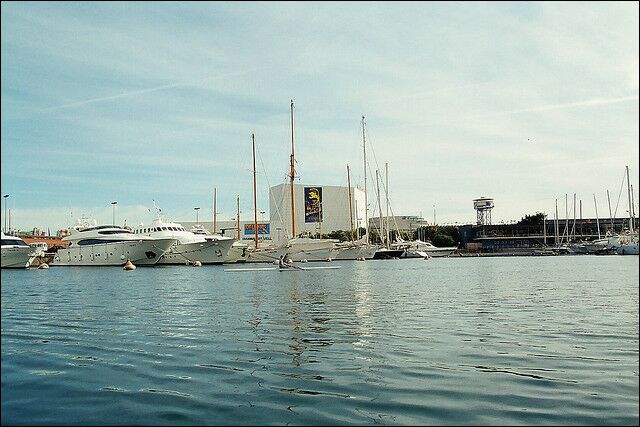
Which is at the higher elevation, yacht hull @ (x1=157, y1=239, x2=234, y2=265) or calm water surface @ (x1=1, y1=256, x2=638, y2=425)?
yacht hull @ (x1=157, y1=239, x2=234, y2=265)

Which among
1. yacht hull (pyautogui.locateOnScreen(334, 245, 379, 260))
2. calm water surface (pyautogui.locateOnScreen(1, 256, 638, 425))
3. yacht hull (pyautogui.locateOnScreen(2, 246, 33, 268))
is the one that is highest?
yacht hull (pyautogui.locateOnScreen(2, 246, 33, 268))

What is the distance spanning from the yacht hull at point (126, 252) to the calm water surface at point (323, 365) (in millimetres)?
72092

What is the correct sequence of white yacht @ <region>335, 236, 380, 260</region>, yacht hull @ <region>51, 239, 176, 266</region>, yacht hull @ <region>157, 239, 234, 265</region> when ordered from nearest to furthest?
yacht hull @ <region>51, 239, 176, 266</region>
yacht hull @ <region>157, 239, 234, 265</region>
white yacht @ <region>335, 236, 380, 260</region>

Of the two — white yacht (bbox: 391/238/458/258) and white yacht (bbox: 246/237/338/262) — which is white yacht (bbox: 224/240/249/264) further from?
white yacht (bbox: 391/238/458/258)

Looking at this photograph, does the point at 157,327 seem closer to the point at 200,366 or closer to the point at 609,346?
the point at 200,366

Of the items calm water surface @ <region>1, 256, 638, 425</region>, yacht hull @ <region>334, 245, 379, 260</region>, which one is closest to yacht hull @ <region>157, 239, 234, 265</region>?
yacht hull @ <region>334, 245, 379, 260</region>

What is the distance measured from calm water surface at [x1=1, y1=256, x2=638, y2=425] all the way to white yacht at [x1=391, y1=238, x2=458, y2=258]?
377 ft

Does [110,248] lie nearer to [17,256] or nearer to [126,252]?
[126,252]

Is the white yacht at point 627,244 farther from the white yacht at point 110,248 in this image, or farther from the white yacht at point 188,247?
the white yacht at point 110,248

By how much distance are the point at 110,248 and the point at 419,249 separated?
304ft

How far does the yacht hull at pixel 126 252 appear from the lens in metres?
99.9

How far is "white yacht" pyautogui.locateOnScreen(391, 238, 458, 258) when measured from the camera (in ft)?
472

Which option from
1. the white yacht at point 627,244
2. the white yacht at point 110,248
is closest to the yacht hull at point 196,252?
the white yacht at point 110,248

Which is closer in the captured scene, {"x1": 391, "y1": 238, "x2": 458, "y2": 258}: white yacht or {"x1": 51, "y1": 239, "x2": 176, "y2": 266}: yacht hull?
{"x1": 51, "y1": 239, "x2": 176, "y2": 266}: yacht hull
